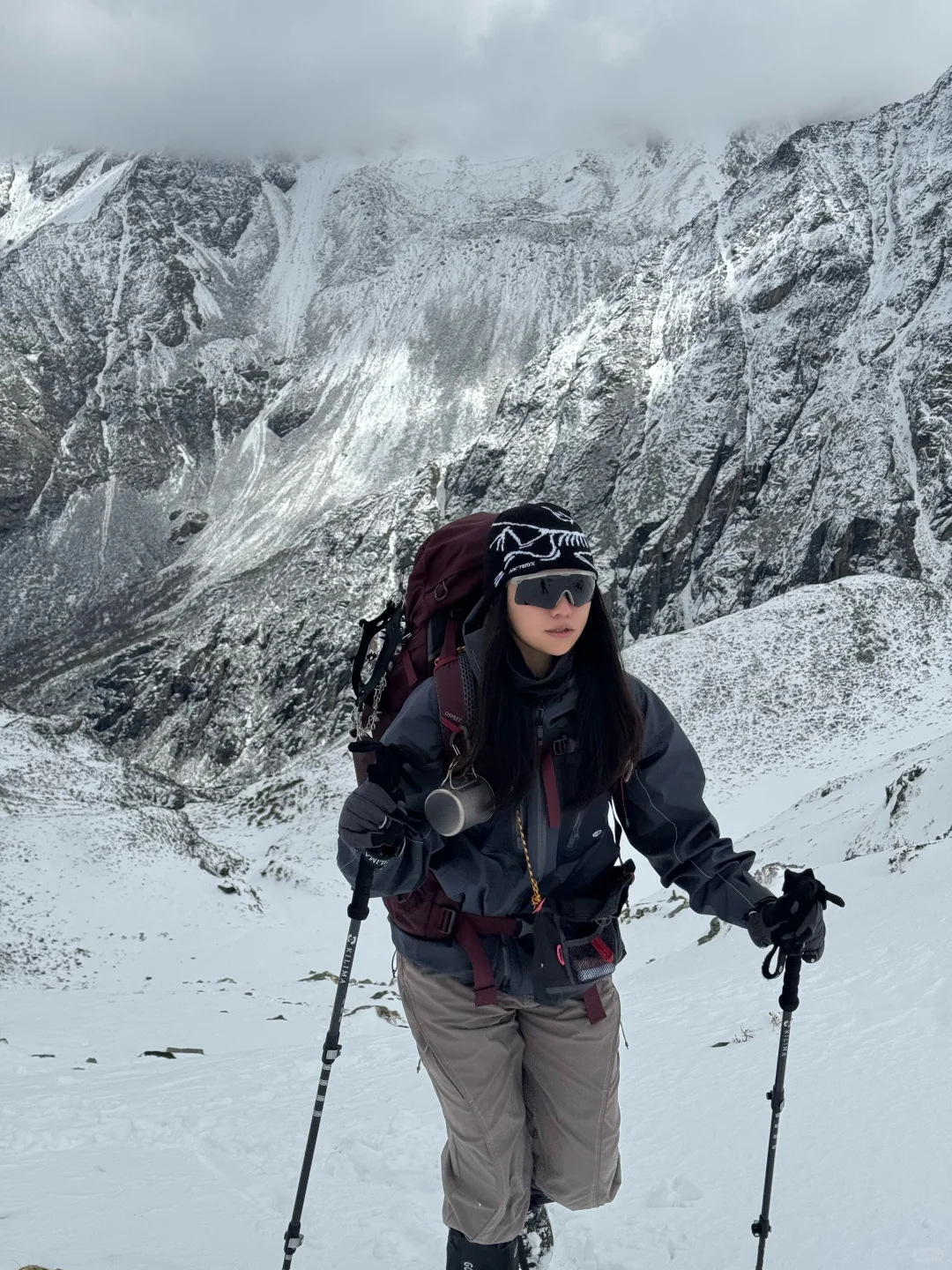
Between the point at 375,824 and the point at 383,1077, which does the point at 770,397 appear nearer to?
the point at 383,1077

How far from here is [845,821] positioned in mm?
17406

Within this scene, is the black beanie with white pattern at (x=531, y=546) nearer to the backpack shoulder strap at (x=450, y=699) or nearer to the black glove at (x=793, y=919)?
the backpack shoulder strap at (x=450, y=699)

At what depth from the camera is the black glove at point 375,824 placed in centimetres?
310

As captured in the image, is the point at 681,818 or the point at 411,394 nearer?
the point at 681,818

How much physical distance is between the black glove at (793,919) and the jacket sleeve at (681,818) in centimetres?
5

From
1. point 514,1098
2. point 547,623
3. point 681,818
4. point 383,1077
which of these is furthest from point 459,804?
point 383,1077

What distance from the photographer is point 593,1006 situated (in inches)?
132

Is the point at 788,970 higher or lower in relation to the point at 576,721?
lower

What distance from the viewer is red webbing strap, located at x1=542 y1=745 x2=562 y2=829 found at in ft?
10.5

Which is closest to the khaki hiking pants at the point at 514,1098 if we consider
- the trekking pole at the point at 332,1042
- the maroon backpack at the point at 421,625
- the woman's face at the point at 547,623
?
the trekking pole at the point at 332,1042

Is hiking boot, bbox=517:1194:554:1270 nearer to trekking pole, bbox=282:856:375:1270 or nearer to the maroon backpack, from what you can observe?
trekking pole, bbox=282:856:375:1270

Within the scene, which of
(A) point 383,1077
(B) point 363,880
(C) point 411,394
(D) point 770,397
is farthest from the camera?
(C) point 411,394

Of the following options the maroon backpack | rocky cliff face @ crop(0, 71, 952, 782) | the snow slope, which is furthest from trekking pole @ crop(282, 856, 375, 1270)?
rocky cliff face @ crop(0, 71, 952, 782)

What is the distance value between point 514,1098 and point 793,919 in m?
1.19
